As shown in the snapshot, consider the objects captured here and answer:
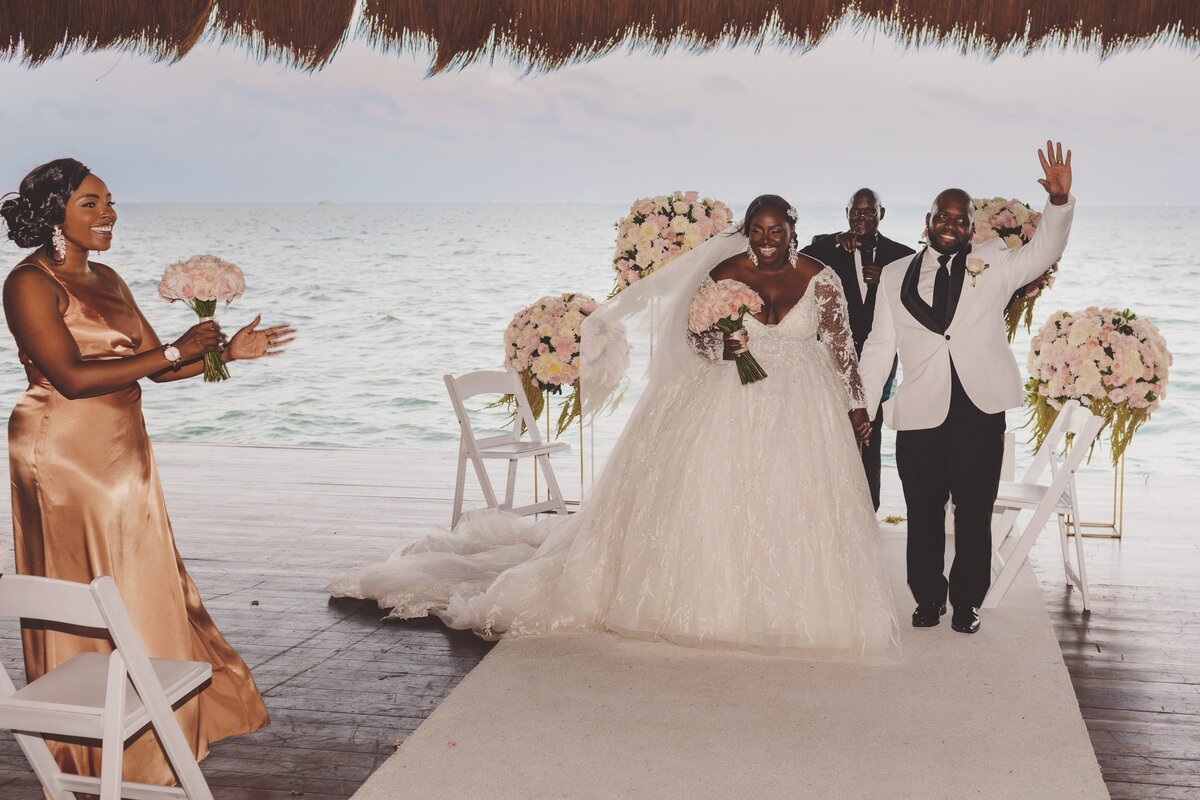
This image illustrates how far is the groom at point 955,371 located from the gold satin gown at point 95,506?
270cm

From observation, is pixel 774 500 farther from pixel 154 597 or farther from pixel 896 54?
pixel 896 54

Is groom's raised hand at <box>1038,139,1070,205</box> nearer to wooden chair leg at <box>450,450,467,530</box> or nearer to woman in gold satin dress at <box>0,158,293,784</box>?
woman in gold satin dress at <box>0,158,293,784</box>

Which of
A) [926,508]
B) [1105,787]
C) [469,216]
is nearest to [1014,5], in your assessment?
[926,508]

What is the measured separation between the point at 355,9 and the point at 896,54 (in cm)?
2008

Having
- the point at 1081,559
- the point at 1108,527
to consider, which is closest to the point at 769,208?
the point at 1081,559

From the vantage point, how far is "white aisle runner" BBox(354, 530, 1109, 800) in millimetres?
3180

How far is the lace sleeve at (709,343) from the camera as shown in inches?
174

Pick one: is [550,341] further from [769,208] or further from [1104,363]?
[1104,363]

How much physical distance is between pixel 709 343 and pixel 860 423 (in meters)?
0.68

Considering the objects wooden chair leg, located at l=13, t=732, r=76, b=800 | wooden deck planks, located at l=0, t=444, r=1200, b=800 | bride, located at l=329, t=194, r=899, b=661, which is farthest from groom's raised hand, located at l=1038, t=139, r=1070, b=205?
wooden chair leg, located at l=13, t=732, r=76, b=800

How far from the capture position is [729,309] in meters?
4.25

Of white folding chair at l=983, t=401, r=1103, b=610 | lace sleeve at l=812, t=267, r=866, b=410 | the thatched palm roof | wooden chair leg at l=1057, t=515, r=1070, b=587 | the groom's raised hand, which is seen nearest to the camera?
the groom's raised hand

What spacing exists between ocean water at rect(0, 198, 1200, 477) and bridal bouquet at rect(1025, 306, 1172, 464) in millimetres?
4057

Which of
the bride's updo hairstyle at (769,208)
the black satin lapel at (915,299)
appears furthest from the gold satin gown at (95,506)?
the black satin lapel at (915,299)
